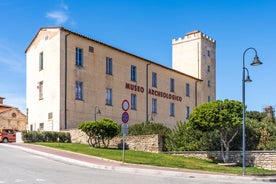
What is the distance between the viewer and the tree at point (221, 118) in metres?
21.7

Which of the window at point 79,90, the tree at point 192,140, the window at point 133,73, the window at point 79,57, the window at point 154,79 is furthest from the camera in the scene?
the window at point 154,79

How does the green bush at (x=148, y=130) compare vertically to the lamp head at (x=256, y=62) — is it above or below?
below

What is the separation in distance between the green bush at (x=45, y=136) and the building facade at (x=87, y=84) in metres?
1.59

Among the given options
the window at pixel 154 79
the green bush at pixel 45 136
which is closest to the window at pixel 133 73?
the window at pixel 154 79

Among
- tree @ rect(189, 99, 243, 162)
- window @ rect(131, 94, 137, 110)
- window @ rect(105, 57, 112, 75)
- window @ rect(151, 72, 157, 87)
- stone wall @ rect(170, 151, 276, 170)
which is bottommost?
stone wall @ rect(170, 151, 276, 170)

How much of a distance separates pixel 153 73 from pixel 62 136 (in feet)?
51.3

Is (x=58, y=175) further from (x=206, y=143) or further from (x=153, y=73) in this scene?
(x=153, y=73)

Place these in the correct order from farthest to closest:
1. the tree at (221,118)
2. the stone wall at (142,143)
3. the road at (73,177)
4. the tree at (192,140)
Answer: the stone wall at (142,143) → the tree at (192,140) → the tree at (221,118) → the road at (73,177)

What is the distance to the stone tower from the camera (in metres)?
51.5

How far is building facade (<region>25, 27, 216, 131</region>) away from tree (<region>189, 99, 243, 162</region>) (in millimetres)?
10256

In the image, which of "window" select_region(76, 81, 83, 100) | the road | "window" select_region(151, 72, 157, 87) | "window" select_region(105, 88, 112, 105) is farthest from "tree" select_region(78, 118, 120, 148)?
"window" select_region(151, 72, 157, 87)

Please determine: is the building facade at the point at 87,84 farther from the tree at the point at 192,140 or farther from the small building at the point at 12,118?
the small building at the point at 12,118

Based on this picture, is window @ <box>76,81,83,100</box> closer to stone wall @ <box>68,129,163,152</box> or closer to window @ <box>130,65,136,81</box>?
window @ <box>130,65,136,81</box>

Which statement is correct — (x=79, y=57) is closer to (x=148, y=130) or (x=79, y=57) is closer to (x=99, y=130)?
(x=148, y=130)
